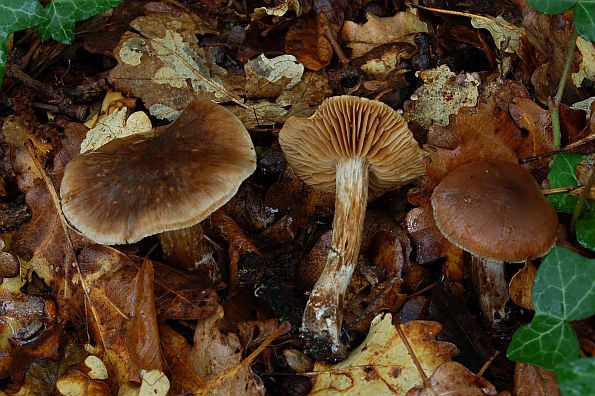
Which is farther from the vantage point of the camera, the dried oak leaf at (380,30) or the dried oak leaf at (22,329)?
the dried oak leaf at (380,30)

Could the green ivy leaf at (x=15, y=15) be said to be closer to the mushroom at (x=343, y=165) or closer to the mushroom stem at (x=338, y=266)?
the mushroom at (x=343, y=165)

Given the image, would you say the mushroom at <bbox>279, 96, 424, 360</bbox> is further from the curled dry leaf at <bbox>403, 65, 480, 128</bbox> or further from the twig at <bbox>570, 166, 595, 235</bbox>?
the twig at <bbox>570, 166, 595, 235</bbox>

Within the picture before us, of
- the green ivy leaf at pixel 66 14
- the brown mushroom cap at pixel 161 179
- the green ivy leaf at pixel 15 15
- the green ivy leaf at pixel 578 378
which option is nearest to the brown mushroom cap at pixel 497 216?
the green ivy leaf at pixel 578 378

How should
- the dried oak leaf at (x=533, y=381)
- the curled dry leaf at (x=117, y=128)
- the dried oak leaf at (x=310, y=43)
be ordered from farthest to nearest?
the dried oak leaf at (x=310, y=43)
the curled dry leaf at (x=117, y=128)
the dried oak leaf at (x=533, y=381)

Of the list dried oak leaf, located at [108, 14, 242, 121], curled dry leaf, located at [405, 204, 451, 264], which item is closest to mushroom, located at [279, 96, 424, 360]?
curled dry leaf, located at [405, 204, 451, 264]

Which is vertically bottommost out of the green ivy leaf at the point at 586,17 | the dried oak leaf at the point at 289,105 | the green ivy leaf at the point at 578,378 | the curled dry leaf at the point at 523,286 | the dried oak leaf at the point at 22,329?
the dried oak leaf at the point at 22,329

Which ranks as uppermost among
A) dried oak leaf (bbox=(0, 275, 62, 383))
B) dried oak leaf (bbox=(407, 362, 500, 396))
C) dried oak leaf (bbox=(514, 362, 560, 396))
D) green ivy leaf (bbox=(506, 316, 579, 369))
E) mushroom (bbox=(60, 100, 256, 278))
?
mushroom (bbox=(60, 100, 256, 278))
